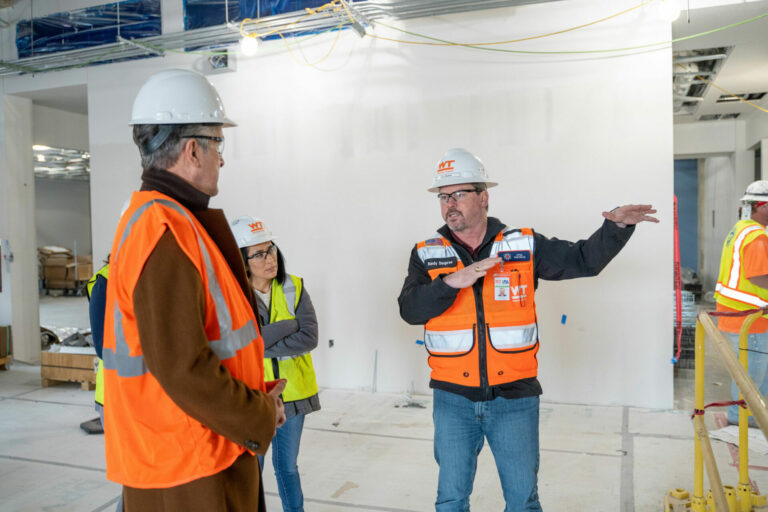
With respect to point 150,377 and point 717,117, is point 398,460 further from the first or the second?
point 717,117

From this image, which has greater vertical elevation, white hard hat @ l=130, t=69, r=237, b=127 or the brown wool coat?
white hard hat @ l=130, t=69, r=237, b=127

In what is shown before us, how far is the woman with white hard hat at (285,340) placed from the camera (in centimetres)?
276

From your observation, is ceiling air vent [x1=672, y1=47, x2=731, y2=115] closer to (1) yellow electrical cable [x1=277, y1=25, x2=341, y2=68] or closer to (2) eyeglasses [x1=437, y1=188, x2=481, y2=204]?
(1) yellow electrical cable [x1=277, y1=25, x2=341, y2=68]

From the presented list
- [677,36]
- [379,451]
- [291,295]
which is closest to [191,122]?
[291,295]

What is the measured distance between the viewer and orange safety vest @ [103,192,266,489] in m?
1.38

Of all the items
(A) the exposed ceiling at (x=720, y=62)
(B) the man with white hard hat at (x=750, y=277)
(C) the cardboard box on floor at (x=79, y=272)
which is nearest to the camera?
(B) the man with white hard hat at (x=750, y=277)

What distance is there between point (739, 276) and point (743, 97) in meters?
6.66

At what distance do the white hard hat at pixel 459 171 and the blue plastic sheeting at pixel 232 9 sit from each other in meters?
4.05

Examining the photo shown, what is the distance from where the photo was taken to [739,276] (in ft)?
14.6

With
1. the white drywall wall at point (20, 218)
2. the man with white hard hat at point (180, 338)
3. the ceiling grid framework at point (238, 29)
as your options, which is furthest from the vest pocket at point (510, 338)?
the white drywall wall at point (20, 218)

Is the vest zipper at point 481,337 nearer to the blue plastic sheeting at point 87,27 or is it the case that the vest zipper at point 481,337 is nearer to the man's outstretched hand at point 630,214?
the man's outstretched hand at point 630,214

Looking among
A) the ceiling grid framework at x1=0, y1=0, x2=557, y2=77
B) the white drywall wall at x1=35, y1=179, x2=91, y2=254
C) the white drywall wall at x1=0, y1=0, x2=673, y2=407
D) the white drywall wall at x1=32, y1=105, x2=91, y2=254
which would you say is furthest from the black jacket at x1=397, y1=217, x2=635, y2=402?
the white drywall wall at x1=35, y1=179, x2=91, y2=254

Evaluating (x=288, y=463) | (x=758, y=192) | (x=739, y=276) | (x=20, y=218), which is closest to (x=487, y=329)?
(x=288, y=463)

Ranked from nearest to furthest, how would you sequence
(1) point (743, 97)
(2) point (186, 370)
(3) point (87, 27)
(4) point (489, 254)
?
(2) point (186, 370), (4) point (489, 254), (3) point (87, 27), (1) point (743, 97)
